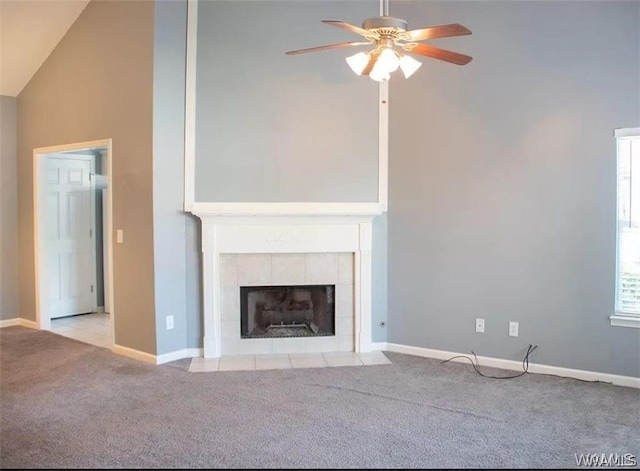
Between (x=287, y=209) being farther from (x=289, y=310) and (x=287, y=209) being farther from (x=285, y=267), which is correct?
(x=289, y=310)

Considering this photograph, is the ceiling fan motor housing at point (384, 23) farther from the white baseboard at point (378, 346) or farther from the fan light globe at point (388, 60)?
the white baseboard at point (378, 346)

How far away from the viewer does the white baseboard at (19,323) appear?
5.49m

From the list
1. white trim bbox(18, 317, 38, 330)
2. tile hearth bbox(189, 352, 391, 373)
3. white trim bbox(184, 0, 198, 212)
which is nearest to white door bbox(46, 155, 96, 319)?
white trim bbox(18, 317, 38, 330)

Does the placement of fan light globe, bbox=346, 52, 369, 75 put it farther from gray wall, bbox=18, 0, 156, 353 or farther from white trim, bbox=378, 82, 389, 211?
gray wall, bbox=18, 0, 156, 353

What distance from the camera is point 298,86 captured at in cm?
446

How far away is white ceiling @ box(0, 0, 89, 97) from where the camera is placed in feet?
14.9

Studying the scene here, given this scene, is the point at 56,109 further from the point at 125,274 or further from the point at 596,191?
the point at 596,191

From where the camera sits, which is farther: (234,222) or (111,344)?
(111,344)

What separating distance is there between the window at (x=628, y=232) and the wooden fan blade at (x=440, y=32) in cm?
195

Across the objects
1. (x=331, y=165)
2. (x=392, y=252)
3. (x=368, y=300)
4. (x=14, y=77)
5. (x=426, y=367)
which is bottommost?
(x=426, y=367)

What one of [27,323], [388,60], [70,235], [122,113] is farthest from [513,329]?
[27,323]

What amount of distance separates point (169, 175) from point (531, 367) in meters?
3.49

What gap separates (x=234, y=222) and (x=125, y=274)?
1.12m

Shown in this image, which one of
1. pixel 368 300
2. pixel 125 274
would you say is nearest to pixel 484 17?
pixel 368 300
